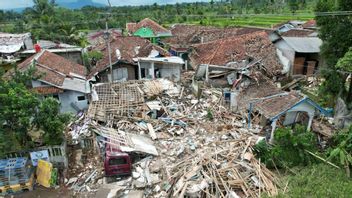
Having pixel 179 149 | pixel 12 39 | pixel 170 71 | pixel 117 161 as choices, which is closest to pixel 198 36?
pixel 170 71

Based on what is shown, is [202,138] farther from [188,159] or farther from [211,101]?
[211,101]

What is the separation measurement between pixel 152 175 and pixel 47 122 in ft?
17.8

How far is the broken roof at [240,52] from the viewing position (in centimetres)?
2516

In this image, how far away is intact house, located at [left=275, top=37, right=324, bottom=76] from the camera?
24798mm

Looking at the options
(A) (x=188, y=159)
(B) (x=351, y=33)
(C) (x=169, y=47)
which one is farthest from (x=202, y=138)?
(C) (x=169, y=47)

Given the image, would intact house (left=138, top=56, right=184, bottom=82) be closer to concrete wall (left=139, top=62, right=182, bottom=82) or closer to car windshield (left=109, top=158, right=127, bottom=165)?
concrete wall (left=139, top=62, right=182, bottom=82)

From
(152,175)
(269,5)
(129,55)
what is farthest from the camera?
(269,5)

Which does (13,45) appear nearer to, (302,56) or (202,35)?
(202,35)

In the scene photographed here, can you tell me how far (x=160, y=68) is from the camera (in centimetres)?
2497

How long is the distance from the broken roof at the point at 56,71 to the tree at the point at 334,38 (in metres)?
16.7

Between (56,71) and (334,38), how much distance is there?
760 inches

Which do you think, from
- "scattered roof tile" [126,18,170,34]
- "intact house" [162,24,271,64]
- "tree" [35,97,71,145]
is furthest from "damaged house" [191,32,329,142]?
"scattered roof tile" [126,18,170,34]

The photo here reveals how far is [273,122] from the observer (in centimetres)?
1390

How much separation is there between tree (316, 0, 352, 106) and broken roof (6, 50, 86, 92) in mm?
16658
